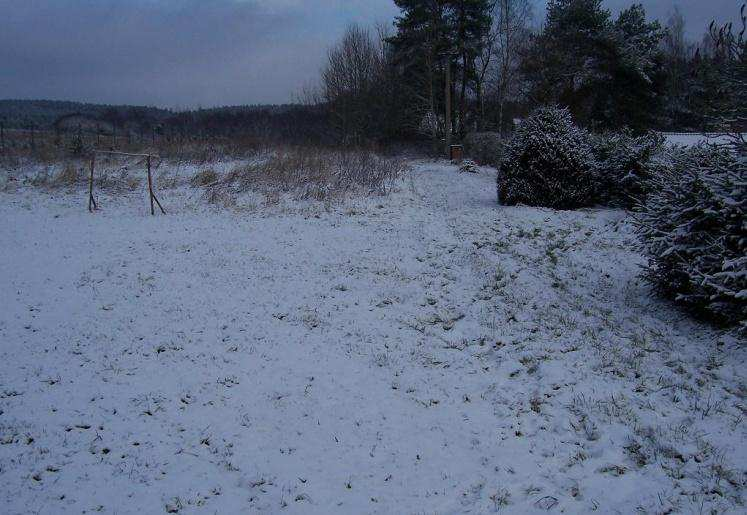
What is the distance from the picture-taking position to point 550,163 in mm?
12086

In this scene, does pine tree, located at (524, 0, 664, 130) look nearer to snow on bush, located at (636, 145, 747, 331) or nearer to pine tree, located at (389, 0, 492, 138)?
pine tree, located at (389, 0, 492, 138)

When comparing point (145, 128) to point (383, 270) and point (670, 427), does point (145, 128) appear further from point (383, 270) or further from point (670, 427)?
point (670, 427)

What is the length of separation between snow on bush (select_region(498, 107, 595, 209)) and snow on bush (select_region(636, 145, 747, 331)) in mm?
5239

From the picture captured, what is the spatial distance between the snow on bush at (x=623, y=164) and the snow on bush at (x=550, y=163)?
38 cm

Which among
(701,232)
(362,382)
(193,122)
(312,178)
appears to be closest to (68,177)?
(312,178)

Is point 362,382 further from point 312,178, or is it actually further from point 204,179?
point 204,179

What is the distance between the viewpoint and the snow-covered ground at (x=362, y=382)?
3.74 metres

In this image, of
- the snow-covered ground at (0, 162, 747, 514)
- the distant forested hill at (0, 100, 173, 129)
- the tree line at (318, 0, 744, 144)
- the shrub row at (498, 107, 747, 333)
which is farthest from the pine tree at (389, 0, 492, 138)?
the distant forested hill at (0, 100, 173, 129)

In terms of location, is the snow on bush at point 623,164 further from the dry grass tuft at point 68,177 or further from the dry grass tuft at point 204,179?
the dry grass tuft at point 68,177

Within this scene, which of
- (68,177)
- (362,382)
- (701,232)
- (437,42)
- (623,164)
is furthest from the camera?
(437,42)

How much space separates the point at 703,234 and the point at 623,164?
6744 millimetres

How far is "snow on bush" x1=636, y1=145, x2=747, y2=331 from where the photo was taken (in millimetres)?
5328

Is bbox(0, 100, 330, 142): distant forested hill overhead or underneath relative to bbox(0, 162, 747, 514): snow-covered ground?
overhead

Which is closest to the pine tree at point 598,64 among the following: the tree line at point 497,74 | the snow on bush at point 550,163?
the tree line at point 497,74
